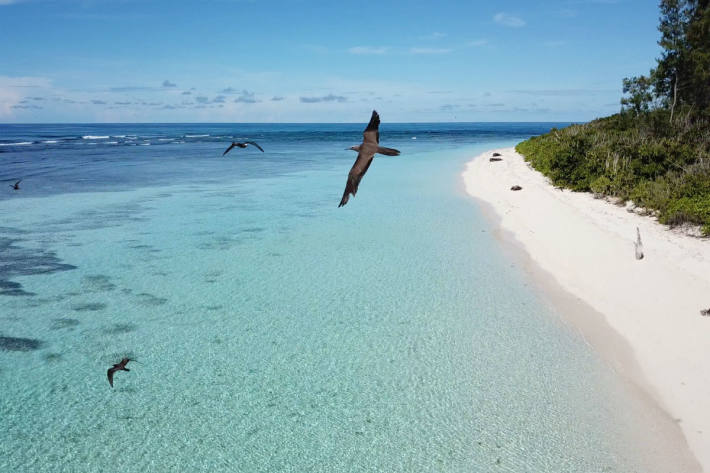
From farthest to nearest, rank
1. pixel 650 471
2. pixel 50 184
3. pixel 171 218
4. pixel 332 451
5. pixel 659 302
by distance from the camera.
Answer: pixel 50 184, pixel 171 218, pixel 659 302, pixel 332 451, pixel 650 471

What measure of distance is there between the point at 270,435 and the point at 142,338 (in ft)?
14.2

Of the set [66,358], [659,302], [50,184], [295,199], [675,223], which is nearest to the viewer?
[66,358]

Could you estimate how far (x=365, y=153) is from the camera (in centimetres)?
240

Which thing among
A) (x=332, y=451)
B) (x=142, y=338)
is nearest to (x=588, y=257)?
(x=332, y=451)

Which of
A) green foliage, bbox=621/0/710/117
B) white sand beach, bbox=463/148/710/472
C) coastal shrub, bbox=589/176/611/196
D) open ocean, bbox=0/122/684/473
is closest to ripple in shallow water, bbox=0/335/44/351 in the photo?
open ocean, bbox=0/122/684/473

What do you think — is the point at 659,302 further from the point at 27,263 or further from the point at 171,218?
the point at 171,218

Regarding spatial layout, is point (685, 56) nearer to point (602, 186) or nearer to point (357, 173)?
point (602, 186)

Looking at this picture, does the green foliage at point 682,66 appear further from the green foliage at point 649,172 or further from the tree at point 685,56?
the green foliage at point 649,172

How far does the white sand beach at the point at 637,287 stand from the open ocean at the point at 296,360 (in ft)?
1.81

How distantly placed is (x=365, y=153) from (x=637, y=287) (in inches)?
416

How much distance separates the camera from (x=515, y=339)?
31.0 feet

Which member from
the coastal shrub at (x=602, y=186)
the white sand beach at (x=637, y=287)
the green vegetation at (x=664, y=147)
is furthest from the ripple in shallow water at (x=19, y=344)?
the coastal shrub at (x=602, y=186)

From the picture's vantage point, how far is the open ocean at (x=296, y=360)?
6.56 m

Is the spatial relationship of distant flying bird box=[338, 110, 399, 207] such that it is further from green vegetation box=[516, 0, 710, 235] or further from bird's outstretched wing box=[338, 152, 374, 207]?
green vegetation box=[516, 0, 710, 235]
